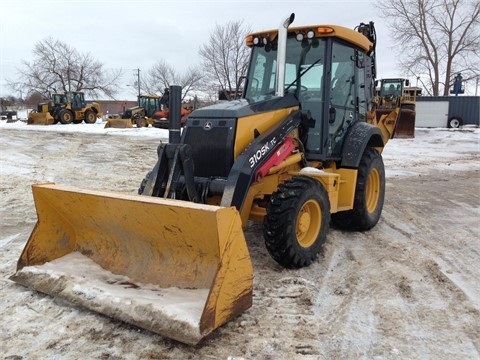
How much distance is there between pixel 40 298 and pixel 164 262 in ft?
3.35

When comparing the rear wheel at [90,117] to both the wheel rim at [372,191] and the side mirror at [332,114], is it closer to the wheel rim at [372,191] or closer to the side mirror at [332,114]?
the wheel rim at [372,191]

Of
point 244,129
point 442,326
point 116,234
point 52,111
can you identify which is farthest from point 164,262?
point 52,111

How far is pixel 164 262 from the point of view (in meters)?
3.67

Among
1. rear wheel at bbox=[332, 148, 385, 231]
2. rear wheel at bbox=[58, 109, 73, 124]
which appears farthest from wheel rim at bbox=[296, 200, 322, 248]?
rear wheel at bbox=[58, 109, 73, 124]

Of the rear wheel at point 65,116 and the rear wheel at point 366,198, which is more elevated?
the rear wheel at point 65,116

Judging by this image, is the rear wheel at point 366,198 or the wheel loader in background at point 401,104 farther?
the wheel loader in background at point 401,104

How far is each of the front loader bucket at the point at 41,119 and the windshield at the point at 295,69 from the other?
91.7ft

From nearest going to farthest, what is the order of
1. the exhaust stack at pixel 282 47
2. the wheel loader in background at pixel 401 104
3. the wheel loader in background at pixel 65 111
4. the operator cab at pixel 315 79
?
the exhaust stack at pixel 282 47 < the operator cab at pixel 315 79 < the wheel loader in background at pixel 401 104 < the wheel loader in background at pixel 65 111

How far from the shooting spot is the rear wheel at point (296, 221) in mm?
3893

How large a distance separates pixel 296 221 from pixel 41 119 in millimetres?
29877

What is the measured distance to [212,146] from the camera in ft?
14.0

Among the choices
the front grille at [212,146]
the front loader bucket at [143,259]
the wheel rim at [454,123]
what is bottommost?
the front loader bucket at [143,259]

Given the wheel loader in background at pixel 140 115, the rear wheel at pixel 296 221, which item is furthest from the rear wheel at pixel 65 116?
the rear wheel at pixel 296 221

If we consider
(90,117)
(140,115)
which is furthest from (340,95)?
(90,117)
